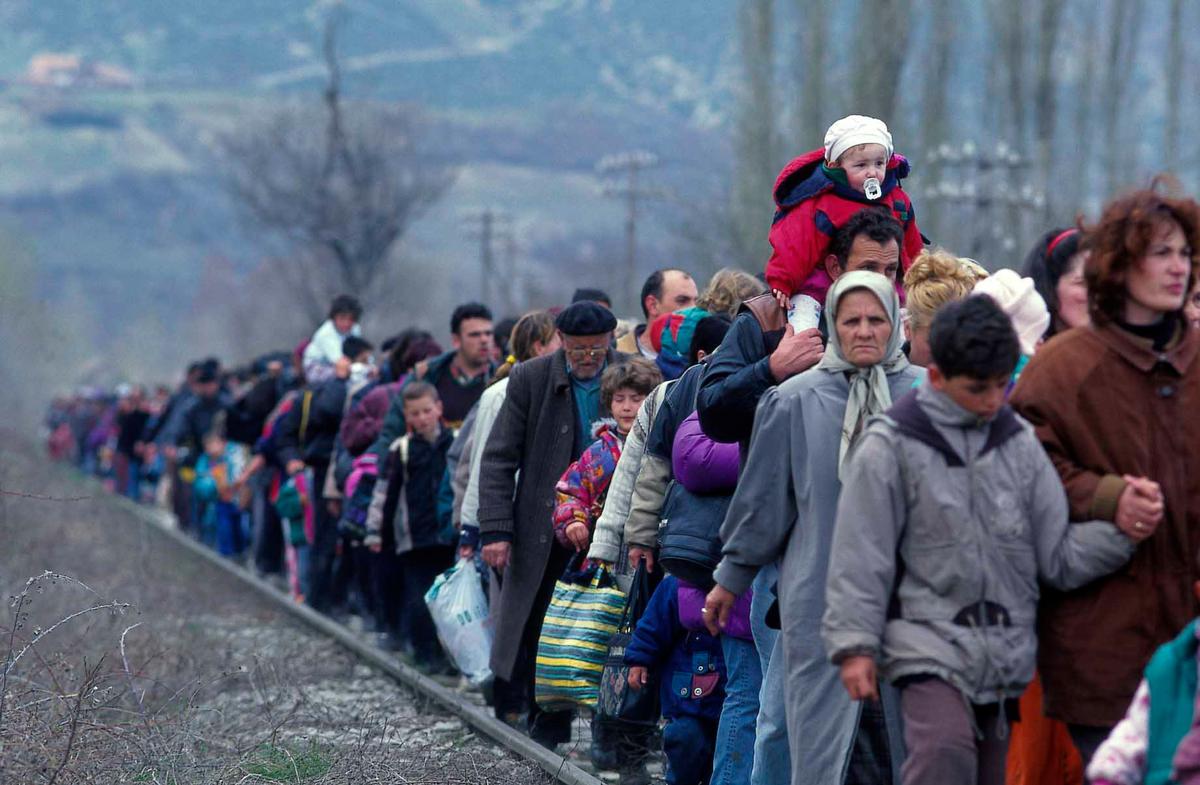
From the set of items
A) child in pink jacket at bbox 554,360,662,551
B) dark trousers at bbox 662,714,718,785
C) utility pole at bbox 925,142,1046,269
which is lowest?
dark trousers at bbox 662,714,718,785

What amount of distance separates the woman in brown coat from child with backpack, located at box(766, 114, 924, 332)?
54.8 inches

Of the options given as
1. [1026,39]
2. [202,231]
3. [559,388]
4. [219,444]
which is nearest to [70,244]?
[202,231]

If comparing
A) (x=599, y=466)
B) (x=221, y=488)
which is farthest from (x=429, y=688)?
(x=221, y=488)

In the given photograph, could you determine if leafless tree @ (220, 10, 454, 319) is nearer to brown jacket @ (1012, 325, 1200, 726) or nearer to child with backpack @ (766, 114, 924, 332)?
child with backpack @ (766, 114, 924, 332)

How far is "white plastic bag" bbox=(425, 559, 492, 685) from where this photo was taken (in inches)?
382

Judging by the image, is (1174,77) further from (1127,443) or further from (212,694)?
(1127,443)

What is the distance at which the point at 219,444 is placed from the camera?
67.9ft

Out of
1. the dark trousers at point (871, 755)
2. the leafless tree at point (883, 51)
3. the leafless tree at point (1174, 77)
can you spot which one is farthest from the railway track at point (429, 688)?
the leafless tree at point (1174, 77)

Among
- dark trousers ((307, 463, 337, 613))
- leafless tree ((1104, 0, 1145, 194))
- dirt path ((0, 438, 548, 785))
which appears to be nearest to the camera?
dirt path ((0, 438, 548, 785))

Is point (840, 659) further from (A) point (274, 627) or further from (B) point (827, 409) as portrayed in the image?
(A) point (274, 627)

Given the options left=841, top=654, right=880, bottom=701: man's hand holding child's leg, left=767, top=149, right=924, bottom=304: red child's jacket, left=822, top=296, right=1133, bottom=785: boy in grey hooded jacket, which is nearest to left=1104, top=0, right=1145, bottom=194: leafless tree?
left=767, top=149, right=924, bottom=304: red child's jacket

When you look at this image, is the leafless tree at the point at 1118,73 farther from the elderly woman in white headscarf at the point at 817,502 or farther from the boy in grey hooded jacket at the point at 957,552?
the boy in grey hooded jacket at the point at 957,552

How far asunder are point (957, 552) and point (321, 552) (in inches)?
421

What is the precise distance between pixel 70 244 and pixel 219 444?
473ft
